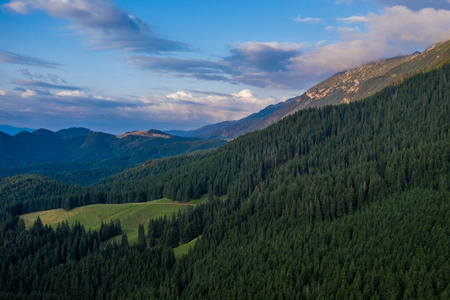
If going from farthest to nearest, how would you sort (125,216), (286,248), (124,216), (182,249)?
(124,216) < (125,216) < (182,249) < (286,248)

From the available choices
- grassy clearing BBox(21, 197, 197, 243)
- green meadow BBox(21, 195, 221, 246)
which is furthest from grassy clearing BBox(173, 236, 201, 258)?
grassy clearing BBox(21, 197, 197, 243)

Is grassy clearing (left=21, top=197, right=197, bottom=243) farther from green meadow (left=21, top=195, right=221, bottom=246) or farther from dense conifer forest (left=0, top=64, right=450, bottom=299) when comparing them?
dense conifer forest (left=0, top=64, right=450, bottom=299)

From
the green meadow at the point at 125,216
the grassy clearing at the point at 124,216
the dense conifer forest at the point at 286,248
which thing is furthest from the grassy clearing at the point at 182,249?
the grassy clearing at the point at 124,216

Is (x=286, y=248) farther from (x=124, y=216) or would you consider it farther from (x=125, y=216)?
(x=124, y=216)

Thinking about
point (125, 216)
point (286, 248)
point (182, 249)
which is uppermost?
point (125, 216)

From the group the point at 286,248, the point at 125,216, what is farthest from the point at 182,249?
the point at 125,216

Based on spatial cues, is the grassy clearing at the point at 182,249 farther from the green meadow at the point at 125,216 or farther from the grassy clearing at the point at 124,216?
the grassy clearing at the point at 124,216

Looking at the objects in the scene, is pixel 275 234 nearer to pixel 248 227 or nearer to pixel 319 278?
pixel 248 227

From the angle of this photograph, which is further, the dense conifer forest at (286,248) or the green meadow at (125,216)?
the green meadow at (125,216)

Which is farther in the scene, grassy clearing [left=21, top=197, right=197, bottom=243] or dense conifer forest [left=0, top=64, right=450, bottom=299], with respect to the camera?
grassy clearing [left=21, top=197, right=197, bottom=243]

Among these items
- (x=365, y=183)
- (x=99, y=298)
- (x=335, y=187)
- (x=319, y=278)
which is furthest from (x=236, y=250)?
(x=365, y=183)

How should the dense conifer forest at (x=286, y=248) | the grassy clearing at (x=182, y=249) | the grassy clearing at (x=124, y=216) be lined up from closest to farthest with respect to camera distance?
the dense conifer forest at (x=286, y=248) → the grassy clearing at (x=182, y=249) → the grassy clearing at (x=124, y=216)

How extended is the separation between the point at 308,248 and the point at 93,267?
267 feet

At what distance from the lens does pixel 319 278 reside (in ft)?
272
